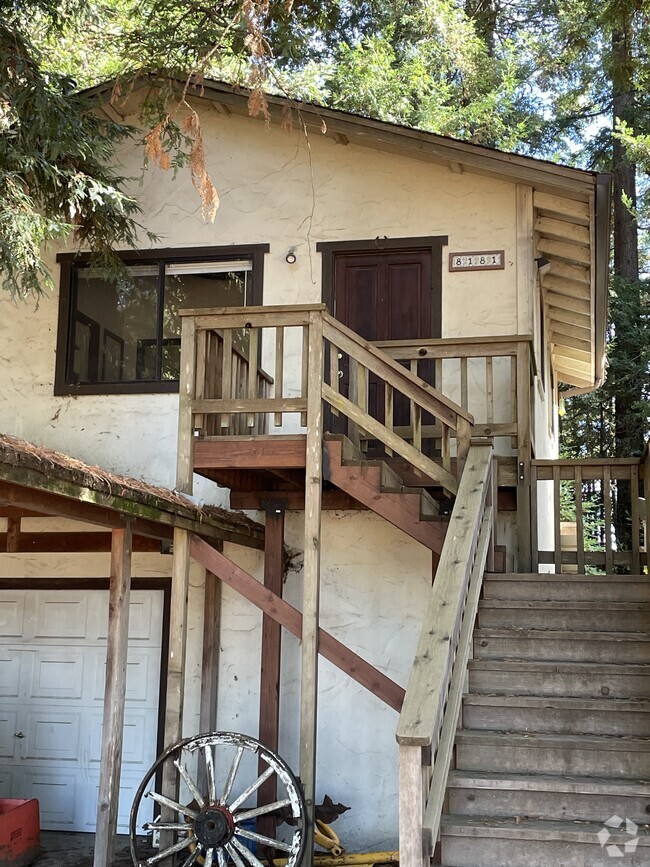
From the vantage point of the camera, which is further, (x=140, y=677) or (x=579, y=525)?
(x=140, y=677)

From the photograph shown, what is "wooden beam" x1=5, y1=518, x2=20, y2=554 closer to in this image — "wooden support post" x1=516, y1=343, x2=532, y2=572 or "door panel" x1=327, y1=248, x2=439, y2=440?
"door panel" x1=327, y1=248, x2=439, y2=440

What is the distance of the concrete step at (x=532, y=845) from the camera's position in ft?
14.8

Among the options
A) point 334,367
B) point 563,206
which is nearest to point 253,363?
point 334,367

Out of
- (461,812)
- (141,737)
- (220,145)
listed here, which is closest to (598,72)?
(220,145)

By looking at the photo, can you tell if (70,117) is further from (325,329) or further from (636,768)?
(636,768)

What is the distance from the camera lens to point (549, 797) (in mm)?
4824

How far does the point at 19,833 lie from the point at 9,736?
5.72 ft

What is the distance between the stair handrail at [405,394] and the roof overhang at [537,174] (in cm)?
176

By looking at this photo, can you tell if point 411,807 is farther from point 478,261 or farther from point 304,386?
point 478,261

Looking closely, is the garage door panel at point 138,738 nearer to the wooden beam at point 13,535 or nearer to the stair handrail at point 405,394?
the wooden beam at point 13,535

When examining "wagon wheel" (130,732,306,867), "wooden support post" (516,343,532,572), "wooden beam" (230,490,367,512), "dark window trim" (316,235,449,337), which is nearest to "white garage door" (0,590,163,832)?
"wooden beam" (230,490,367,512)

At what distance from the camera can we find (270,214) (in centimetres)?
914

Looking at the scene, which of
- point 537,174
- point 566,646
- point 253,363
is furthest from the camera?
point 537,174

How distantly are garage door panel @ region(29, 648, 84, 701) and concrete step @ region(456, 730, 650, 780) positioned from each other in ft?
16.3
